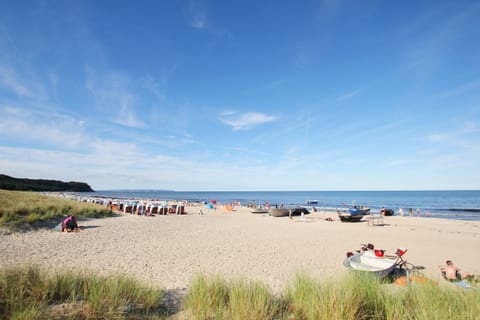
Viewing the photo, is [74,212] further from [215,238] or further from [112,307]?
[112,307]

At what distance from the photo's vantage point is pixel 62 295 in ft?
12.8

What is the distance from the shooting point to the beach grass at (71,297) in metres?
3.19

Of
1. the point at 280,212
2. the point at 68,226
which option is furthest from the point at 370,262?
the point at 280,212

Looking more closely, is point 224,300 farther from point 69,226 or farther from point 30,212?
point 30,212

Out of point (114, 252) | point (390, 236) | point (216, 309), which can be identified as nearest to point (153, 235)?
point (114, 252)

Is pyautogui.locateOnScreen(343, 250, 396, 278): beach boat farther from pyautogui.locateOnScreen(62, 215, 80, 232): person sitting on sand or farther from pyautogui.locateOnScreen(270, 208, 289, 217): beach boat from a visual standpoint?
pyautogui.locateOnScreen(270, 208, 289, 217): beach boat

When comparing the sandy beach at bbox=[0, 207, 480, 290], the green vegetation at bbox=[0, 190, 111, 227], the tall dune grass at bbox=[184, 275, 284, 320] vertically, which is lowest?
the sandy beach at bbox=[0, 207, 480, 290]

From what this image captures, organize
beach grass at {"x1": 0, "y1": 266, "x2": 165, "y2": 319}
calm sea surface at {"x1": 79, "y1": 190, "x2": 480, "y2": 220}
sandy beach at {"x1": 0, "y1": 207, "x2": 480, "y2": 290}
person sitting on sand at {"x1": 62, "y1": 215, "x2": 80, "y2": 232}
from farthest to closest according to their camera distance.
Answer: calm sea surface at {"x1": 79, "y1": 190, "x2": 480, "y2": 220}
person sitting on sand at {"x1": 62, "y1": 215, "x2": 80, "y2": 232}
sandy beach at {"x1": 0, "y1": 207, "x2": 480, "y2": 290}
beach grass at {"x1": 0, "y1": 266, "x2": 165, "y2": 319}

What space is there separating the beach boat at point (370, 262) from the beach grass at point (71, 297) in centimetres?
521

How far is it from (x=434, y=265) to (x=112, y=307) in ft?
34.7

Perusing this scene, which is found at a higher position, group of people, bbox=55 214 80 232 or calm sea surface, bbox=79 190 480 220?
calm sea surface, bbox=79 190 480 220

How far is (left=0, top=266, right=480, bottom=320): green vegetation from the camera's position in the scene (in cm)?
327

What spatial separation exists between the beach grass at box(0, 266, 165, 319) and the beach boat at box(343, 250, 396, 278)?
521cm

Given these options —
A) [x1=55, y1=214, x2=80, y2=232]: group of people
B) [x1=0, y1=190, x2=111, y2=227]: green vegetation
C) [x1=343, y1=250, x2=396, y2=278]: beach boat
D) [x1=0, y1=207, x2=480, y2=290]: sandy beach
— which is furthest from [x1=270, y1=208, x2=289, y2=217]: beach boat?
[x1=343, y1=250, x2=396, y2=278]: beach boat
